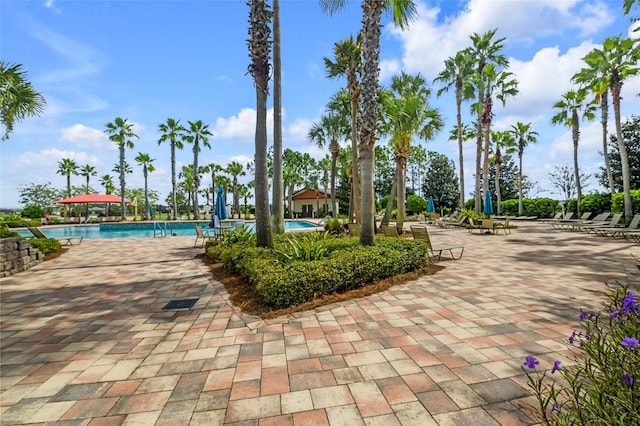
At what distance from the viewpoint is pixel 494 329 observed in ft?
13.0

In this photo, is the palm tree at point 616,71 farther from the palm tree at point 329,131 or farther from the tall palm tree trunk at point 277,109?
the tall palm tree trunk at point 277,109

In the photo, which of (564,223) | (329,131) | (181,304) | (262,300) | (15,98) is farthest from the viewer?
(329,131)

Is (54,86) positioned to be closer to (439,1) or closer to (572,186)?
(439,1)

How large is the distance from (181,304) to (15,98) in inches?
368

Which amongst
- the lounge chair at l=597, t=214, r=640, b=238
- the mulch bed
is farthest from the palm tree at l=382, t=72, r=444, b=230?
the lounge chair at l=597, t=214, r=640, b=238

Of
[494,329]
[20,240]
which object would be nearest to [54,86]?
[20,240]

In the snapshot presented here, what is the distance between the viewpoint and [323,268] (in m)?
5.59

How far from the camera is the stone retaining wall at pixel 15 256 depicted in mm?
7781

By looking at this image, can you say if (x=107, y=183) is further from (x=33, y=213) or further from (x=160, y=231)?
(x=160, y=231)

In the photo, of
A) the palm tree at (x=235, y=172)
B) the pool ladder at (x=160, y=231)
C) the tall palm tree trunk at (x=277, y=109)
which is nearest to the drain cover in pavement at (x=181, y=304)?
the tall palm tree trunk at (x=277, y=109)

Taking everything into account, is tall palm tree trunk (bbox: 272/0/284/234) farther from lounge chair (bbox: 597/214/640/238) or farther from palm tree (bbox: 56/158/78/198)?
palm tree (bbox: 56/158/78/198)

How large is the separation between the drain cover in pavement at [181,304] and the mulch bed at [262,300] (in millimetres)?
691

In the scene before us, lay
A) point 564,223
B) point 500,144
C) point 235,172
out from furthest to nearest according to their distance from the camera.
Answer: point 235,172 → point 500,144 → point 564,223

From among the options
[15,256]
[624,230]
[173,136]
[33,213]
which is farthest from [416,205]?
[33,213]
